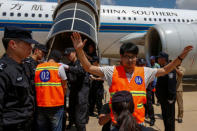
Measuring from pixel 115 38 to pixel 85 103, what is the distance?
687 cm

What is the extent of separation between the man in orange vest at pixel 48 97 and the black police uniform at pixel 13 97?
721 mm

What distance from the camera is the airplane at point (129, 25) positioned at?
240 inches

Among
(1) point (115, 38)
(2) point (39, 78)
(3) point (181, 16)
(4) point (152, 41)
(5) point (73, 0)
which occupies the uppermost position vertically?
(3) point (181, 16)

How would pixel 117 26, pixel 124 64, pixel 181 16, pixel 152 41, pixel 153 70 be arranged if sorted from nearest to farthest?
pixel 124 64, pixel 153 70, pixel 152 41, pixel 117 26, pixel 181 16

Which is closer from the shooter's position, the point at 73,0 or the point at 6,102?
the point at 6,102

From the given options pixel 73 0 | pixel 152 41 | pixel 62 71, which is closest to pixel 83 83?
pixel 62 71

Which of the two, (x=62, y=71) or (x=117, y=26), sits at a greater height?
(x=117, y=26)

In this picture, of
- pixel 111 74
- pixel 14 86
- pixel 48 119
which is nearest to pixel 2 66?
pixel 14 86

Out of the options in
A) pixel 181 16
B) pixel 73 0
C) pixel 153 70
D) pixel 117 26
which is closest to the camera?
pixel 153 70

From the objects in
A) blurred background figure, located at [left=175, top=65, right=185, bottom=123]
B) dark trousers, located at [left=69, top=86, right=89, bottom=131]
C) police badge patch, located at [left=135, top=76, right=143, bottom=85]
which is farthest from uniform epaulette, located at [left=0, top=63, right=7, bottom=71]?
blurred background figure, located at [left=175, top=65, right=185, bottom=123]

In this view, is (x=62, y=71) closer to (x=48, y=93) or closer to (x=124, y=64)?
(x=48, y=93)

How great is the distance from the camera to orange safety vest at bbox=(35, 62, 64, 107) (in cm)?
238

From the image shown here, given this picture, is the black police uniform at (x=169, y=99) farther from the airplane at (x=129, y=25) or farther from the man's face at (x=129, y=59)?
the airplane at (x=129, y=25)

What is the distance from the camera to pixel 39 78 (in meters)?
2.41
